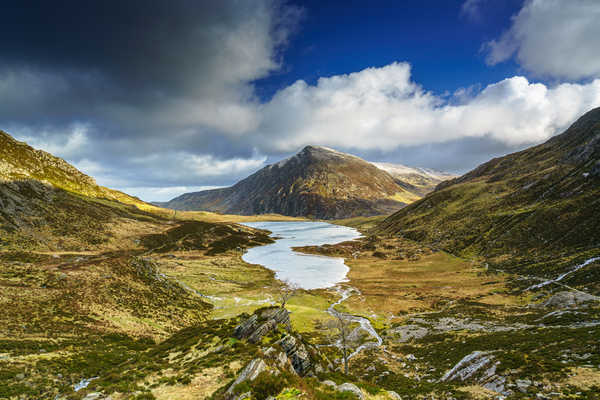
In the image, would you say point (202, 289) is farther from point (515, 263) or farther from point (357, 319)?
point (515, 263)

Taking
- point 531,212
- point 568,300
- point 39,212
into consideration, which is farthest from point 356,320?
point 39,212

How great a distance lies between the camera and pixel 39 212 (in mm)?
110000

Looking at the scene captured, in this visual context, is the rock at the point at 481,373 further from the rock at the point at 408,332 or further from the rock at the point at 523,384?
the rock at the point at 408,332

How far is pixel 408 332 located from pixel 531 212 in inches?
4155

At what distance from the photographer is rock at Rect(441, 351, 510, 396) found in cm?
2138

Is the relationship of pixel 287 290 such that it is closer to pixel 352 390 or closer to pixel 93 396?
pixel 93 396

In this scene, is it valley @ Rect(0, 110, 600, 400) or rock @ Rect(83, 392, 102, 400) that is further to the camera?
valley @ Rect(0, 110, 600, 400)

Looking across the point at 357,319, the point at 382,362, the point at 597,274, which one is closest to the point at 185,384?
the point at 382,362

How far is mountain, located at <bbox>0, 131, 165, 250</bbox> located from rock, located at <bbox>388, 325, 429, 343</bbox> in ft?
375

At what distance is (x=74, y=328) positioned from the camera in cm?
3556

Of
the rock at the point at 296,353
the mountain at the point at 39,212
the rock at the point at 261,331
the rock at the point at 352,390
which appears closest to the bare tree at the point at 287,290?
the rock at the point at 261,331

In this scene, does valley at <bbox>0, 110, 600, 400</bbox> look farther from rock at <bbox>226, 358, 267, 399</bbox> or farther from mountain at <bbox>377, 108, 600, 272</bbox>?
mountain at <bbox>377, 108, 600, 272</bbox>

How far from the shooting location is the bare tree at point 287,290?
269 ft

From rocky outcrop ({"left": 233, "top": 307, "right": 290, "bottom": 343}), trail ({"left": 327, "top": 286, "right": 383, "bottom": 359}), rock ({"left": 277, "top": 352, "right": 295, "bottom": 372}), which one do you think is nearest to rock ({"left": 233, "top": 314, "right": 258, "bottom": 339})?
rocky outcrop ({"left": 233, "top": 307, "right": 290, "bottom": 343})
